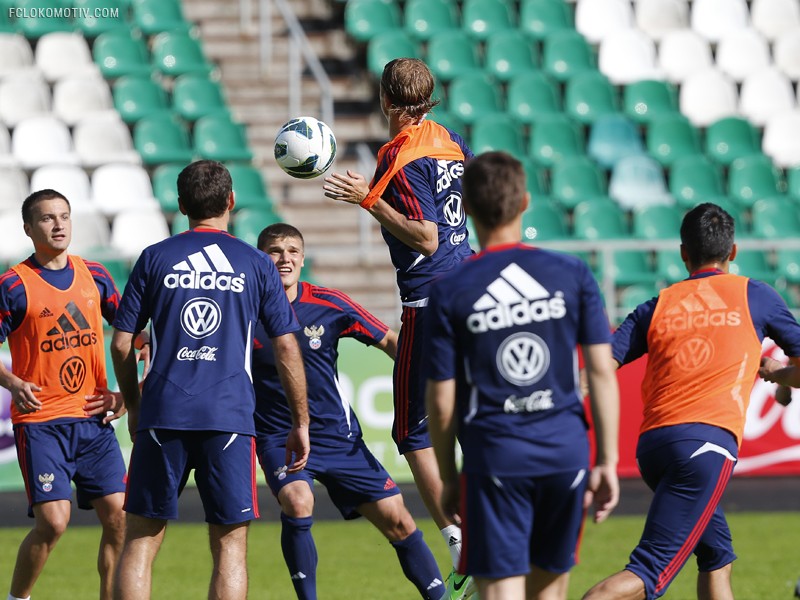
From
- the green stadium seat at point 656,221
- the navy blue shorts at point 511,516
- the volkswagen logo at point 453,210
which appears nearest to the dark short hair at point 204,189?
the volkswagen logo at point 453,210

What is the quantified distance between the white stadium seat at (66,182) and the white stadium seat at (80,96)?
1.44 m

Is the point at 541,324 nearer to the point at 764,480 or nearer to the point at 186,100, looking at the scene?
the point at 764,480

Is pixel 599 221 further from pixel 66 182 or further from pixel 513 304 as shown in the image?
pixel 513 304

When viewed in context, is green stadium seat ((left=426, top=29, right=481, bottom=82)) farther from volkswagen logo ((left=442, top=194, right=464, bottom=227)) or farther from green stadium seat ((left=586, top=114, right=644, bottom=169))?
volkswagen logo ((left=442, top=194, right=464, bottom=227))

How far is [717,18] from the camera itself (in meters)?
19.8

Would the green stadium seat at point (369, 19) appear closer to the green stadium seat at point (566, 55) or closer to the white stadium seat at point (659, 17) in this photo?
the green stadium seat at point (566, 55)

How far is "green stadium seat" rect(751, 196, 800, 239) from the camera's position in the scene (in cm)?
1659

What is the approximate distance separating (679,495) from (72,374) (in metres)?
3.41

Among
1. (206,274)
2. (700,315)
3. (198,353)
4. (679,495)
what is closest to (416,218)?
(206,274)

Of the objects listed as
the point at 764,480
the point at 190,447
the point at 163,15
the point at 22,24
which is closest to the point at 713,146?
the point at 764,480

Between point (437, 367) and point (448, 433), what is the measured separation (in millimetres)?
235

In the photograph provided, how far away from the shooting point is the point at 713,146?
18.3 m

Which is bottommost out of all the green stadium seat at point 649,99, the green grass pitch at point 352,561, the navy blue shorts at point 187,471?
the green grass pitch at point 352,561

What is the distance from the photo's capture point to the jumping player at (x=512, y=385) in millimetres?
4430
